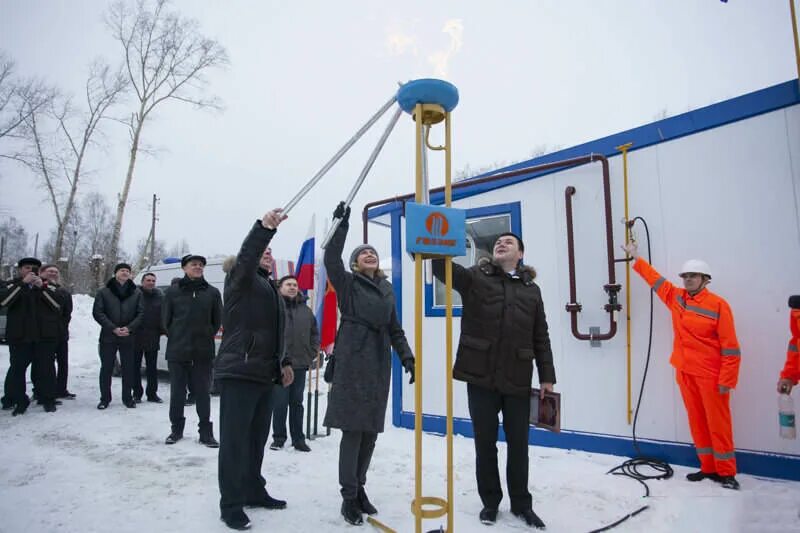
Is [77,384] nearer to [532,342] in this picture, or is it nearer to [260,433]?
[260,433]

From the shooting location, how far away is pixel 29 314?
22.3 ft

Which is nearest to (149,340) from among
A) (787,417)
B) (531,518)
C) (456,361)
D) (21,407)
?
(21,407)

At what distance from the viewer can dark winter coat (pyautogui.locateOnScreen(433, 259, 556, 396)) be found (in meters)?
3.42

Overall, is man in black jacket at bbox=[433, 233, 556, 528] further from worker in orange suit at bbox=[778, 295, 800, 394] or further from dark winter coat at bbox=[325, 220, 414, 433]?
worker in orange suit at bbox=[778, 295, 800, 394]

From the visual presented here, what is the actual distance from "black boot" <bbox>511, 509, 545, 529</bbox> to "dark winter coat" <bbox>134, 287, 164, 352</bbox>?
22.1ft

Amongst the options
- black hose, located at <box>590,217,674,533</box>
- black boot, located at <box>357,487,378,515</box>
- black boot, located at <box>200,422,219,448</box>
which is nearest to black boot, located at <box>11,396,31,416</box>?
black boot, located at <box>200,422,219,448</box>

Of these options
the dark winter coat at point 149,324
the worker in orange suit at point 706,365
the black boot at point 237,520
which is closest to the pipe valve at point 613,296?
the worker in orange suit at point 706,365

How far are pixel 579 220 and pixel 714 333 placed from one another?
1749mm

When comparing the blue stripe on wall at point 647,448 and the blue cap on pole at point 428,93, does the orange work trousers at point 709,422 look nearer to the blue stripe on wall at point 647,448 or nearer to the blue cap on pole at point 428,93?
the blue stripe on wall at point 647,448

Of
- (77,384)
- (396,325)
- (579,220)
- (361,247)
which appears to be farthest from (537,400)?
(77,384)

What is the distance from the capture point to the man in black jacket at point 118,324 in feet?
23.8

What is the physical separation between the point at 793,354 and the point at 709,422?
0.84m

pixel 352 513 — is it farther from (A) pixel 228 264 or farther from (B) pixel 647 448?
(B) pixel 647 448

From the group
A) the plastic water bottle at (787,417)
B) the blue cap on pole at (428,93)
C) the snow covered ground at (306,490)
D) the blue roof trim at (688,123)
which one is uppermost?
the blue roof trim at (688,123)
